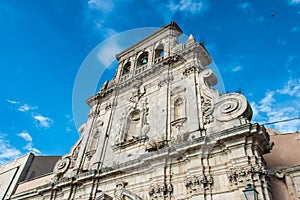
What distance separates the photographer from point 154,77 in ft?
40.4

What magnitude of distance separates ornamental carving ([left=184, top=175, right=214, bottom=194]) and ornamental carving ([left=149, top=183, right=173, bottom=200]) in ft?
2.19

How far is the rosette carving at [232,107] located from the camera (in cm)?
739

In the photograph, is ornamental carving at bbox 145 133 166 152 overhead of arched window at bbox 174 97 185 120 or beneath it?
beneath

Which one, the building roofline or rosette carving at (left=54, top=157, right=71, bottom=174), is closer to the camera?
rosette carving at (left=54, top=157, right=71, bottom=174)

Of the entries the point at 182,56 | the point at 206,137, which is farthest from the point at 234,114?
the point at 182,56

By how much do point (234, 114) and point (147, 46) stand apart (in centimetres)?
963

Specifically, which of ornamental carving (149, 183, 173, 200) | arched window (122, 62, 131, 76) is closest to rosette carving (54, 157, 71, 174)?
ornamental carving (149, 183, 173, 200)

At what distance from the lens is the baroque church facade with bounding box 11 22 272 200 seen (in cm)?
662

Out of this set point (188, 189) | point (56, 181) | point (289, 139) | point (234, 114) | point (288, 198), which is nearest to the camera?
point (288, 198)

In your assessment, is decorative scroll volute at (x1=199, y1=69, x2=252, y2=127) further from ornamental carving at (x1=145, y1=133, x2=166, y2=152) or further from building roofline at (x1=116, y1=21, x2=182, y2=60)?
building roofline at (x1=116, y1=21, x2=182, y2=60)

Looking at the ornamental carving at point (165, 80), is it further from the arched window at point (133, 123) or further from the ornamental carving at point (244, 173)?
the ornamental carving at point (244, 173)

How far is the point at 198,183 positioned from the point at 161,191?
130 centimetres

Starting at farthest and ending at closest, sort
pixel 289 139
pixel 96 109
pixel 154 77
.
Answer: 1. pixel 96 109
2. pixel 154 77
3. pixel 289 139

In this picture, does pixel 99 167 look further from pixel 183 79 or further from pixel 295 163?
pixel 295 163
